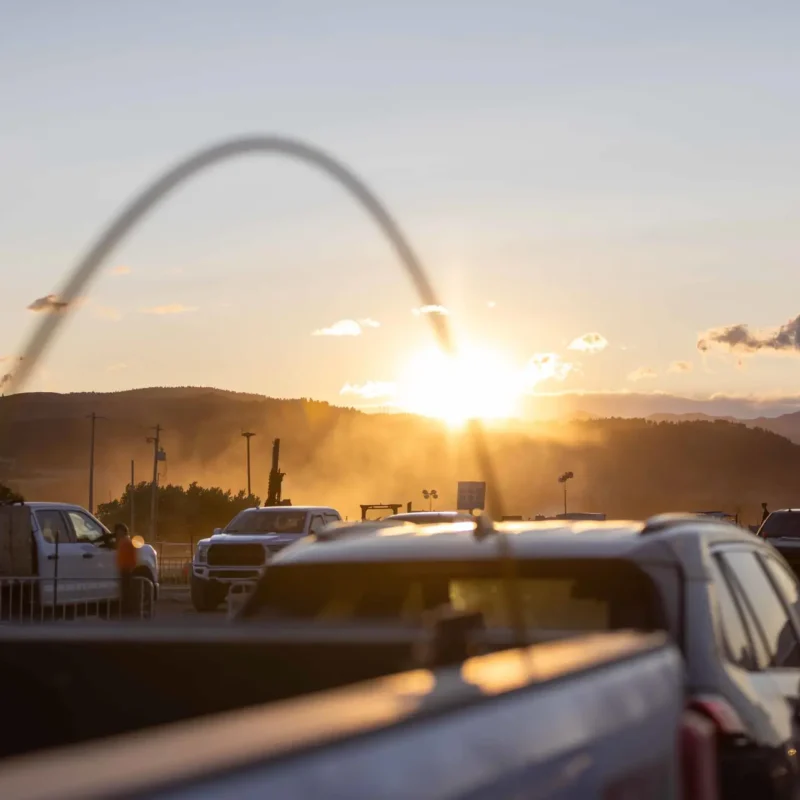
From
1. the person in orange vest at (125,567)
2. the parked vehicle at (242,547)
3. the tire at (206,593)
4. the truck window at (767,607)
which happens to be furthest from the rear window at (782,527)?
the truck window at (767,607)

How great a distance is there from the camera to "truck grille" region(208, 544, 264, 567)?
3391 cm

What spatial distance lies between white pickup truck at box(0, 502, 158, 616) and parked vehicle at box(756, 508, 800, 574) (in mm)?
12232

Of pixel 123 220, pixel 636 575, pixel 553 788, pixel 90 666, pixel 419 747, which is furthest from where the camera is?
pixel 123 220

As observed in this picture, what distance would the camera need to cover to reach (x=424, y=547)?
609 centimetres

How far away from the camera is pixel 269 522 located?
35.3m

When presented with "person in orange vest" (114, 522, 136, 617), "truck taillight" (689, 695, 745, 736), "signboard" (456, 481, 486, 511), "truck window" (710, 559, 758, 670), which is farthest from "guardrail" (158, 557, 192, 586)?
"truck taillight" (689, 695, 745, 736)

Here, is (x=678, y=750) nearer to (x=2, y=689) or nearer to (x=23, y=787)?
(x=2, y=689)

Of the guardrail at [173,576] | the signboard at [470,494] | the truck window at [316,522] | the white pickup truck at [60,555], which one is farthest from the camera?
the signboard at [470,494]

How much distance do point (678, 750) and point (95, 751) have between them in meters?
2.20

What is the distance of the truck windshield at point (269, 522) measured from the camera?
35062 mm

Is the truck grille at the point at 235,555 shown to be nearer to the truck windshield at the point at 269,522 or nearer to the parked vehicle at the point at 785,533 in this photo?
the truck windshield at the point at 269,522

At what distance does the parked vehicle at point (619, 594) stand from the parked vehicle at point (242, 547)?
27082 millimetres

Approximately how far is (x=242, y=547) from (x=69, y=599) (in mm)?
6486

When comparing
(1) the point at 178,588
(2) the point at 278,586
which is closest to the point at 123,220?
(2) the point at 278,586
